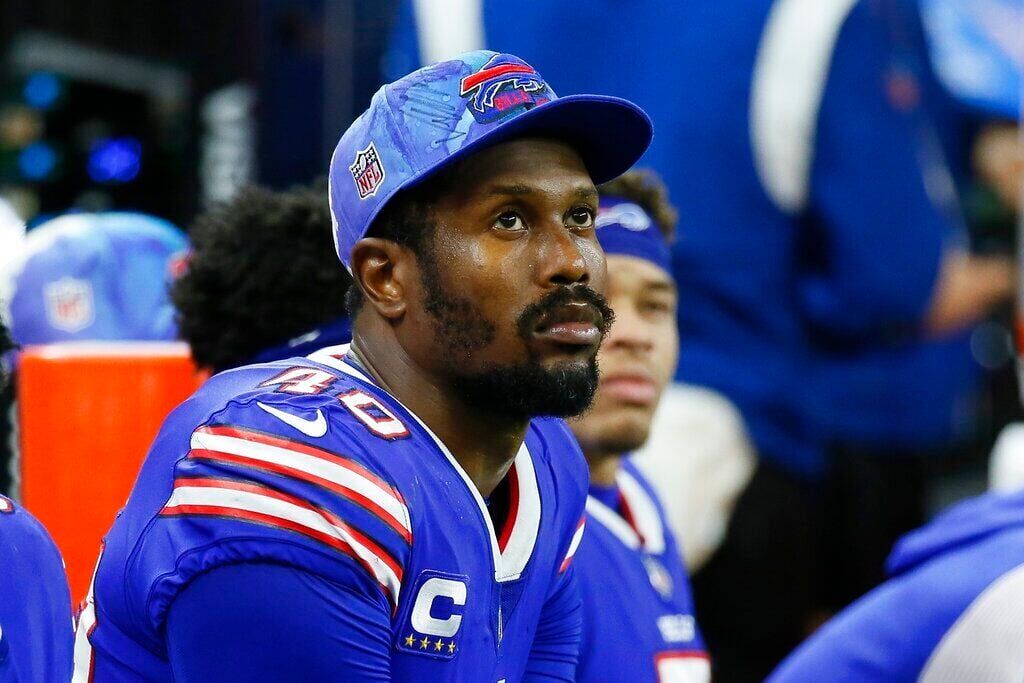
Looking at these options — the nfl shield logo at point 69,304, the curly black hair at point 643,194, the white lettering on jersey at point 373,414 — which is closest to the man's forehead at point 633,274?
the curly black hair at point 643,194

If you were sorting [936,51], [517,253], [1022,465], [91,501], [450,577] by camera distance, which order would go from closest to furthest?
1. [450,577]
2. [517,253]
3. [91,501]
4. [1022,465]
5. [936,51]

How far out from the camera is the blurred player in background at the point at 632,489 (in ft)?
8.75

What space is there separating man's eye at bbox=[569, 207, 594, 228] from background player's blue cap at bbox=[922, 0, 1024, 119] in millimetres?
3129

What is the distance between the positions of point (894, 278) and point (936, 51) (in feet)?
2.36

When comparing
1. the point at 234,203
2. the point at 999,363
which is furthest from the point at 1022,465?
the point at 234,203

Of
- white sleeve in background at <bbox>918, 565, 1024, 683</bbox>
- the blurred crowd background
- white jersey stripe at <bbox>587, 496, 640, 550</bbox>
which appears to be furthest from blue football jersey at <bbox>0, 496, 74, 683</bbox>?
the blurred crowd background

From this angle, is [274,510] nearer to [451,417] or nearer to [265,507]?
[265,507]

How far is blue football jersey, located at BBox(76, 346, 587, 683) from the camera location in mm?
1629

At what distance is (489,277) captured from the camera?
75.1 inches

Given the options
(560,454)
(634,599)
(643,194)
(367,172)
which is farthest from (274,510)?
(643,194)

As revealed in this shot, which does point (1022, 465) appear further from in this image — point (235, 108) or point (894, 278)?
point (235, 108)

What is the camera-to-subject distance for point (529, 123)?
1.92 meters

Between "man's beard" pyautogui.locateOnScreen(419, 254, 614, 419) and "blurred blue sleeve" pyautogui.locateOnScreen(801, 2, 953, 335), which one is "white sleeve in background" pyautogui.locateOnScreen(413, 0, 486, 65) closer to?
"blurred blue sleeve" pyautogui.locateOnScreen(801, 2, 953, 335)

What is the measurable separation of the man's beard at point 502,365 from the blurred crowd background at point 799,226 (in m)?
2.98
